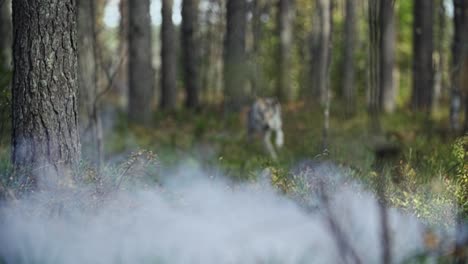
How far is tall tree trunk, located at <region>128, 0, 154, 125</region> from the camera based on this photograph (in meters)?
16.2

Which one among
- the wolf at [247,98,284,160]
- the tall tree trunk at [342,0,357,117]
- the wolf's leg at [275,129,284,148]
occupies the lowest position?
the wolf's leg at [275,129,284,148]

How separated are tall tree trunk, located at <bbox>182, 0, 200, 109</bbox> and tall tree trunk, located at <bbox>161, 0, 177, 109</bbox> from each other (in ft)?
1.80

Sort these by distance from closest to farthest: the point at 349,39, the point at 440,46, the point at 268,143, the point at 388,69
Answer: the point at 268,143 < the point at 388,69 < the point at 440,46 < the point at 349,39

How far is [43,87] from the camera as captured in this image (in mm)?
5793

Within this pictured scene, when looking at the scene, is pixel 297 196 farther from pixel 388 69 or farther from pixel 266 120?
pixel 388 69

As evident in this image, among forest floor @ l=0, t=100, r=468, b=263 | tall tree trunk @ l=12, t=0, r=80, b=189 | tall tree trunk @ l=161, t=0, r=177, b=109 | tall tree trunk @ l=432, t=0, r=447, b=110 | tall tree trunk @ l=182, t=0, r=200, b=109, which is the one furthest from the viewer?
tall tree trunk @ l=182, t=0, r=200, b=109

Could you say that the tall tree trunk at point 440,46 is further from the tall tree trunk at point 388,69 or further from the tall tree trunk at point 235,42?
the tall tree trunk at point 235,42

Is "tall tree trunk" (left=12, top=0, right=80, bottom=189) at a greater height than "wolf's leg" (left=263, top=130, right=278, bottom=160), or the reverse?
"tall tree trunk" (left=12, top=0, right=80, bottom=189)

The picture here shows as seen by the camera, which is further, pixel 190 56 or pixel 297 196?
pixel 190 56

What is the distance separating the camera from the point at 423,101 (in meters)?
17.1

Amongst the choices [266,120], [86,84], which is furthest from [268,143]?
[86,84]

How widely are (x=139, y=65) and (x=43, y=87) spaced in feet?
37.4

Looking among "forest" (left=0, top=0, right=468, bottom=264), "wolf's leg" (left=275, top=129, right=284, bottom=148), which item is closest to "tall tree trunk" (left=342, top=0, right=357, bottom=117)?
"wolf's leg" (left=275, top=129, right=284, bottom=148)

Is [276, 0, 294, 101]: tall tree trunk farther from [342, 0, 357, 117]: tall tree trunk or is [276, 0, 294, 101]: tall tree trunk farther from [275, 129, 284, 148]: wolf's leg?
[275, 129, 284, 148]: wolf's leg
